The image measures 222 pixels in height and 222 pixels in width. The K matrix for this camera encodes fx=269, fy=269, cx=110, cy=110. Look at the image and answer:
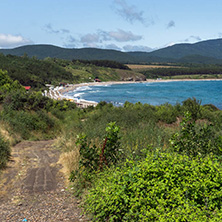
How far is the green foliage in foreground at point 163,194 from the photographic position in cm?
395

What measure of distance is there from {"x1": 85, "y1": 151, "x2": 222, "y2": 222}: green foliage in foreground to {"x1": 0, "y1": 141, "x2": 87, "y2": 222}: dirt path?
0.89m

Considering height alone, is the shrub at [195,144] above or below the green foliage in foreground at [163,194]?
above

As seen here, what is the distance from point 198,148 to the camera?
20.5 feet

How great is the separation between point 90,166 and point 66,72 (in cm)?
13973

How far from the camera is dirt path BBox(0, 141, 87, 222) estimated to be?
5293 mm

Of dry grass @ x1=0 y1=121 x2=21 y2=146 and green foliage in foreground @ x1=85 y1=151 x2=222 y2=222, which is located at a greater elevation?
green foliage in foreground @ x1=85 y1=151 x2=222 y2=222

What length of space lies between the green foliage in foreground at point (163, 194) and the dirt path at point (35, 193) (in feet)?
2.93

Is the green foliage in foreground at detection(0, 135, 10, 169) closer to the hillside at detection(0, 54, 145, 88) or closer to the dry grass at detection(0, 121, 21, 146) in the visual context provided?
the dry grass at detection(0, 121, 21, 146)

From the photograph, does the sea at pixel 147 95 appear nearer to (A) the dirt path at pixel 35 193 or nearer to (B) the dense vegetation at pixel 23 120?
(B) the dense vegetation at pixel 23 120

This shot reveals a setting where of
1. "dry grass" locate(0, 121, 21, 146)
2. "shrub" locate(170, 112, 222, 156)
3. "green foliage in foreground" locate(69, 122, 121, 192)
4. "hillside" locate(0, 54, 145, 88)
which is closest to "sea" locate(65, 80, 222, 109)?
"hillside" locate(0, 54, 145, 88)

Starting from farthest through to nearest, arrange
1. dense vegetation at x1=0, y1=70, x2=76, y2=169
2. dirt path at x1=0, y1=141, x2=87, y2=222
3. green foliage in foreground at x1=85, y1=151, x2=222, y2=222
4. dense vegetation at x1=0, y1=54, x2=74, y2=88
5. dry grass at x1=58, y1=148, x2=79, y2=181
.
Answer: dense vegetation at x1=0, y1=54, x2=74, y2=88, dense vegetation at x1=0, y1=70, x2=76, y2=169, dry grass at x1=58, y1=148, x2=79, y2=181, dirt path at x1=0, y1=141, x2=87, y2=222, green foliage in foreground at x1=85, y1=151, x2=222, y2=222

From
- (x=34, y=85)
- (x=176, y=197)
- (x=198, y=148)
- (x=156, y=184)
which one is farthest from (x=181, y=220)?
(x=34, y=85)

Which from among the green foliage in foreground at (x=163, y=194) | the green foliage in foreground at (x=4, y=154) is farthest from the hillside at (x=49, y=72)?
the green foliage in foreground at (x=163, y=194)

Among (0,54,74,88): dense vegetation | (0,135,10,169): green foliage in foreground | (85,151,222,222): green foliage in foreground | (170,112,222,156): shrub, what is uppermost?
(0,54,74,88): dense vegetation
